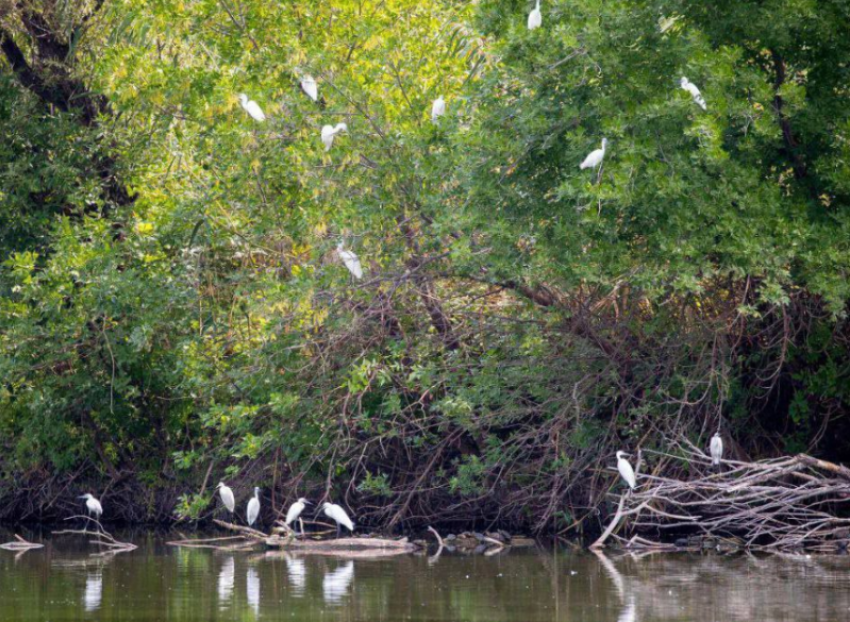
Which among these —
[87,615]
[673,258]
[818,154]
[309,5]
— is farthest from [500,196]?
[87,615]

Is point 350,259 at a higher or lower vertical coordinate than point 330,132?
lower

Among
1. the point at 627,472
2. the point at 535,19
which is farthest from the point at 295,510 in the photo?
the point at 535,19

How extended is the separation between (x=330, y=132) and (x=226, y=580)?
4962 mm

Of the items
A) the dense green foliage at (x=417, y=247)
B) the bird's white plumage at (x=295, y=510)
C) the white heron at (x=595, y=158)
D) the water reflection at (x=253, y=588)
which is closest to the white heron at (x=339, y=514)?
the bird's white plumage at (x=295, y=510)

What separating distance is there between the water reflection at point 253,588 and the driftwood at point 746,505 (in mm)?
3254

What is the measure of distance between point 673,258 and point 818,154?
6.08 feet

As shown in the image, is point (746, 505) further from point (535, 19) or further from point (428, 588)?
point (535, 19)

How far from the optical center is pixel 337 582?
37.7 feet

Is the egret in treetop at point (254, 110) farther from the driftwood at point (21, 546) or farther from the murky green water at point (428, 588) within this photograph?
the driftwood at point (21, 546)

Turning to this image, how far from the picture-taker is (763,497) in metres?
12.8

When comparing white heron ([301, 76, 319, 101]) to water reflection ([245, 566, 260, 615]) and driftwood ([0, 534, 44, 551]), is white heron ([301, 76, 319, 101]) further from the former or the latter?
driftwood ([0, 534, 44, 551])

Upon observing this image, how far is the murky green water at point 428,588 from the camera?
9.47 m

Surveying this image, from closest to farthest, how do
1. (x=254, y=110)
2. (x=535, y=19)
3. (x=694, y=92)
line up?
(x=694, y=92) → (x=535, y=19) → (x=254, y=110)

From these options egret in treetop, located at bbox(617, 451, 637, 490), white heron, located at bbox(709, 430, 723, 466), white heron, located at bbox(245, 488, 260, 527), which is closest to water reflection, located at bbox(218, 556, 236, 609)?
white heron, located at bbox(245, 488, 260, 527)
